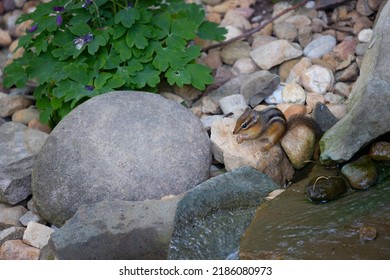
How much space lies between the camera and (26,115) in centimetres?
648

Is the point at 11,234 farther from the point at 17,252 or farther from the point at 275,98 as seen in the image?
the point at 275,98

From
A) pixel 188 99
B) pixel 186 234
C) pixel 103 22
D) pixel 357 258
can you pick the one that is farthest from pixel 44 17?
pixel 357 258

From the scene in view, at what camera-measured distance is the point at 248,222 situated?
4773mm

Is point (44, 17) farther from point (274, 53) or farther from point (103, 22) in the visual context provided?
point (274, 53)

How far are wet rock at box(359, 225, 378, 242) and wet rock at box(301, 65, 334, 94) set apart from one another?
6.48 ft

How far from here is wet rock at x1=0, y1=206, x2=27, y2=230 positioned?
5504 mm

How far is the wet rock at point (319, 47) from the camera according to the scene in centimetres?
651

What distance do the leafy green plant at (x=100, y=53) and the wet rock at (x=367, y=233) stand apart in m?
2.08

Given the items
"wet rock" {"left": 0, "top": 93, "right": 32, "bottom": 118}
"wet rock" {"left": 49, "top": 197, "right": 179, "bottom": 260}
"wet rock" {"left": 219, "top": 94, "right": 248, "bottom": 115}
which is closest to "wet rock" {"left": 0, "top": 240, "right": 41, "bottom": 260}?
"wet rock" {"left": 49, "top": 197, "right": 179, "bottom": 260}

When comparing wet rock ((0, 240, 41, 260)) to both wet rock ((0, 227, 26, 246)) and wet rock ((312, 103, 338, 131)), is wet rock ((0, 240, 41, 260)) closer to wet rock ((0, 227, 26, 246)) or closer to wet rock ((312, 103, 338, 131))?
wet rock ((0, 227, 26, 246))

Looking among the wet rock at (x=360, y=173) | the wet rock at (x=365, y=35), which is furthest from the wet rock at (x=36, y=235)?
the wet rock at (x=365, y=35)

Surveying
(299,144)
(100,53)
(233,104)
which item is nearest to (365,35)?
(233,104)

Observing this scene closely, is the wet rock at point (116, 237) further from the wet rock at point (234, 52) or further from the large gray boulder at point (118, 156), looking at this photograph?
the wet rock at point (234, 52)

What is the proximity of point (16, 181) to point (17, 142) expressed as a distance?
1.39ft
